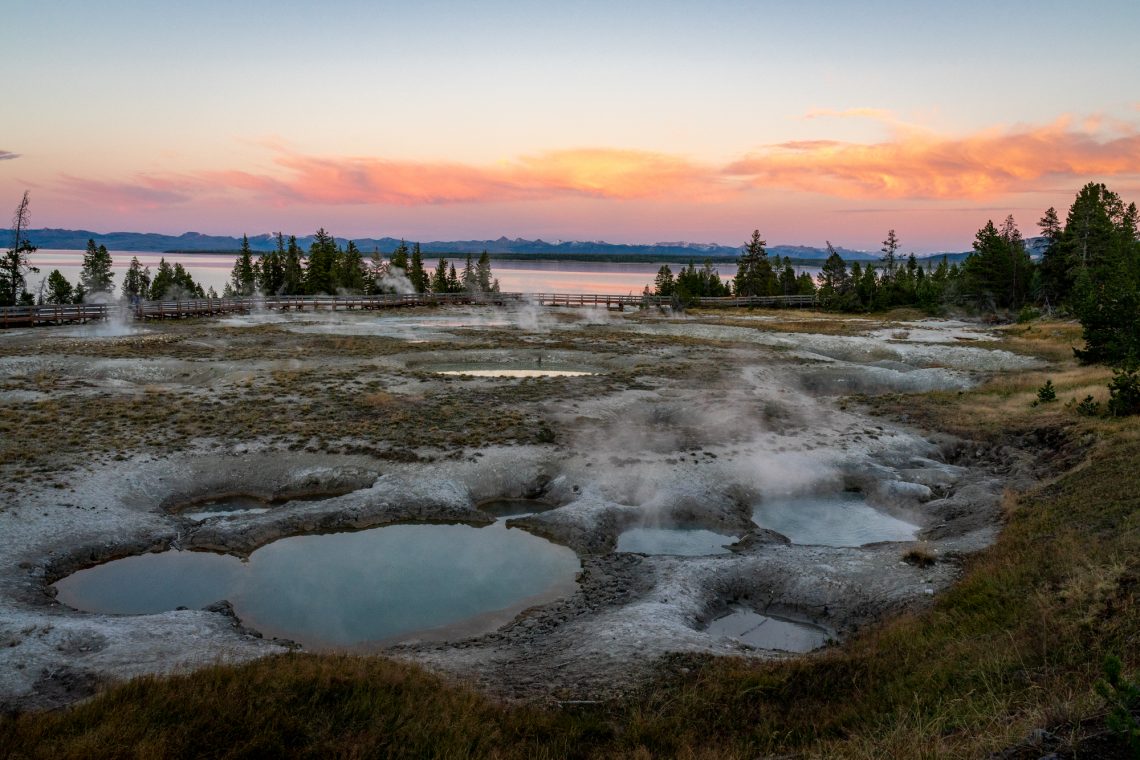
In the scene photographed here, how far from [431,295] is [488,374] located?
62.2 m

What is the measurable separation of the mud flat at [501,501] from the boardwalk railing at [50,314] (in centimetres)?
2305

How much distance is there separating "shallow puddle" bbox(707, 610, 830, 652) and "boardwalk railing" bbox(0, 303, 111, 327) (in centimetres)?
7172

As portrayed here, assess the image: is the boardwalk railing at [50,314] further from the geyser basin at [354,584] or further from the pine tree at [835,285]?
the pine tree at [835,285]

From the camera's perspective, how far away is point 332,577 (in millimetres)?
16797

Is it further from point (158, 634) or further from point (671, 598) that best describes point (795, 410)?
point (158, 634)

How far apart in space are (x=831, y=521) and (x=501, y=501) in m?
10.3

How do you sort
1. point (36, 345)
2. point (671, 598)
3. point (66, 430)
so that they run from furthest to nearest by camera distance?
point (36, 345) < point (66, 430) < point (671, 598)

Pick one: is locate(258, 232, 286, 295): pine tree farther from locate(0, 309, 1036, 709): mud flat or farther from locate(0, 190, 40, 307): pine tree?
locate(0, 309, 1036, 709): mud flat

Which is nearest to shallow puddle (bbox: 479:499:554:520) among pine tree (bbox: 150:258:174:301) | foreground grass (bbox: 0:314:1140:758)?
foreground grass (bbox: 0:314:1140:758)

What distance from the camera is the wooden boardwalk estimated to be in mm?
65812

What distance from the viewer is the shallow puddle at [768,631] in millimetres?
14156

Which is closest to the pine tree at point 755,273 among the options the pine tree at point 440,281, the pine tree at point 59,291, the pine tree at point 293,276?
the pine tree at point 440,281

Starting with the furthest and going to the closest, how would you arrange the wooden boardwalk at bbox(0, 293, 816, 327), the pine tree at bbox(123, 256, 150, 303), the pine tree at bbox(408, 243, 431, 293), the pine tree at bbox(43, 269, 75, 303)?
1. the pine tree at bbox(123, 256, 150, 303)
2. the pine tree at bbox(408, 243, 431, 293)
3. the pine tree at bbox(43, 269, 75, 303)
4. the wooden boardwalk at bbox(0, 293, 816, 327)

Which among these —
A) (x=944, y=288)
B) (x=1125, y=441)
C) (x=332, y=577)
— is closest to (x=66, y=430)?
Answer: (x=332, y=577)
